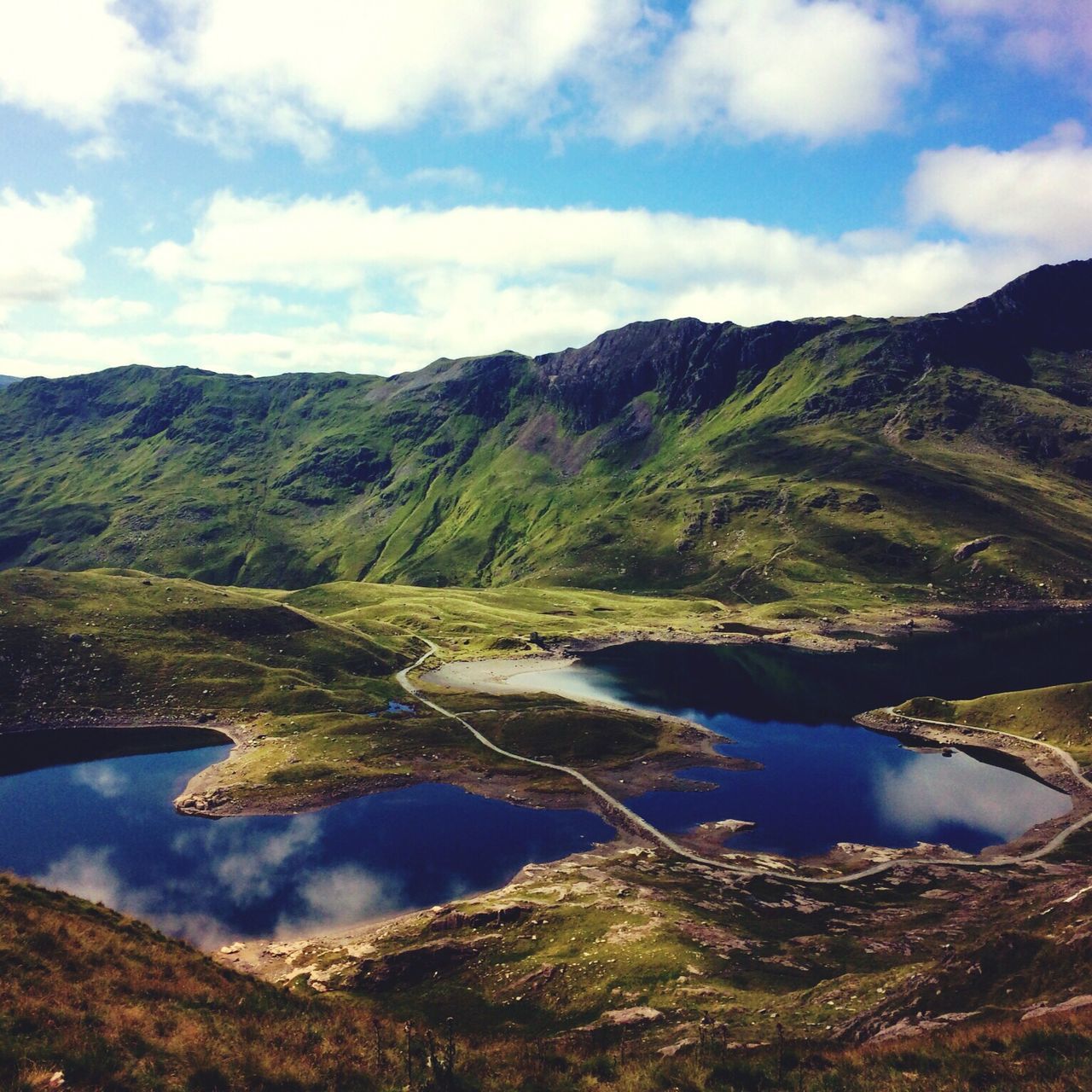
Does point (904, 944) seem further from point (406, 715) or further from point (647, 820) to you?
point (406, 715)

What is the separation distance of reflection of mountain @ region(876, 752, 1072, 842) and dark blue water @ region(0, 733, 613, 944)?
50566mm

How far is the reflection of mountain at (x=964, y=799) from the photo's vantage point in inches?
4532

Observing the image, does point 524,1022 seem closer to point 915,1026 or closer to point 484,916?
point 484,916

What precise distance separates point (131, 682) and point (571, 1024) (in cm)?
15816

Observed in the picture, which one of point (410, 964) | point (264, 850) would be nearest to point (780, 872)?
point (410, 964)

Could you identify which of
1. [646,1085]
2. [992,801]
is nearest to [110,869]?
[646,1085]

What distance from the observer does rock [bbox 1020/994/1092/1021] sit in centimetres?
3847

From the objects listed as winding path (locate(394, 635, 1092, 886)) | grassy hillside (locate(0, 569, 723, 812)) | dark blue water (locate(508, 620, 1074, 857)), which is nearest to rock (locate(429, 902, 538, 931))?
winding path (locate(394, 635, 1092, 886))

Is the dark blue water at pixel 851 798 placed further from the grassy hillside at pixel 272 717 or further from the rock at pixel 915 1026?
the rock at pixel 915 1026

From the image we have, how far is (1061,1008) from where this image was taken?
3941 centimetres

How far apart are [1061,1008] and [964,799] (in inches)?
3872

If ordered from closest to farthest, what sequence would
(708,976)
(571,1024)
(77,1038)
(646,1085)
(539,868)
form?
(77,1038)
(646,1085)
(571,1024)
(708,976)
(539,868)

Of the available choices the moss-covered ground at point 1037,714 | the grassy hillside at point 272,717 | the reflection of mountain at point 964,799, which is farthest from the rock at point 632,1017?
the moss-covered ground at point 1037,714

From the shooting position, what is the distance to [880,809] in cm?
12244
